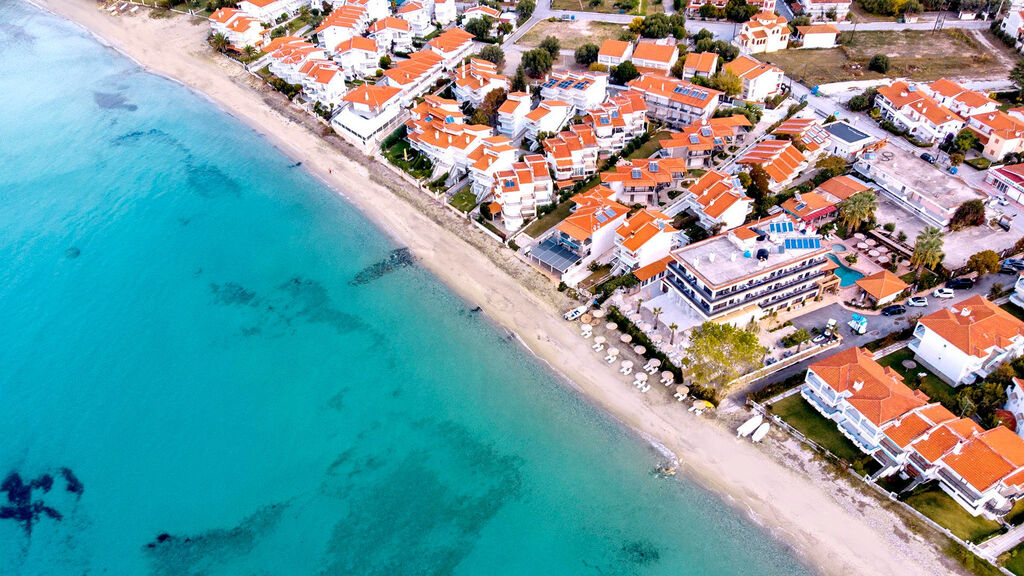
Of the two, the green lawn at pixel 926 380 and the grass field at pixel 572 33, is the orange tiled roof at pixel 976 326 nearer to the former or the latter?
the green lawn at pixel 926 380

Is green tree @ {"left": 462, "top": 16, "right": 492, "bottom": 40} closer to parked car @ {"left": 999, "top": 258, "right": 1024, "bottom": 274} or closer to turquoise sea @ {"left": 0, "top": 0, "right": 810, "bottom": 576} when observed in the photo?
turquoise sea @ {"left": 0, "top": 0, "right": 810, "bottom": 576}

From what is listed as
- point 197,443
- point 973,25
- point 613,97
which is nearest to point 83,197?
point 197,443

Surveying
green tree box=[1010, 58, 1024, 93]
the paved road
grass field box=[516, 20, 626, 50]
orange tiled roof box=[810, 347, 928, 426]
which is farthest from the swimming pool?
grass field box=[516, 20, 626, 50]

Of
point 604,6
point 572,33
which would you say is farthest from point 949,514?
point 604,6

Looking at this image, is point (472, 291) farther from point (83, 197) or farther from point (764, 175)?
point (83, 197)

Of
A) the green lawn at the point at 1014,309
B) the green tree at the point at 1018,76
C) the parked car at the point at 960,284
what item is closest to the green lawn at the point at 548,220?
the parked car at the point at 960,284
